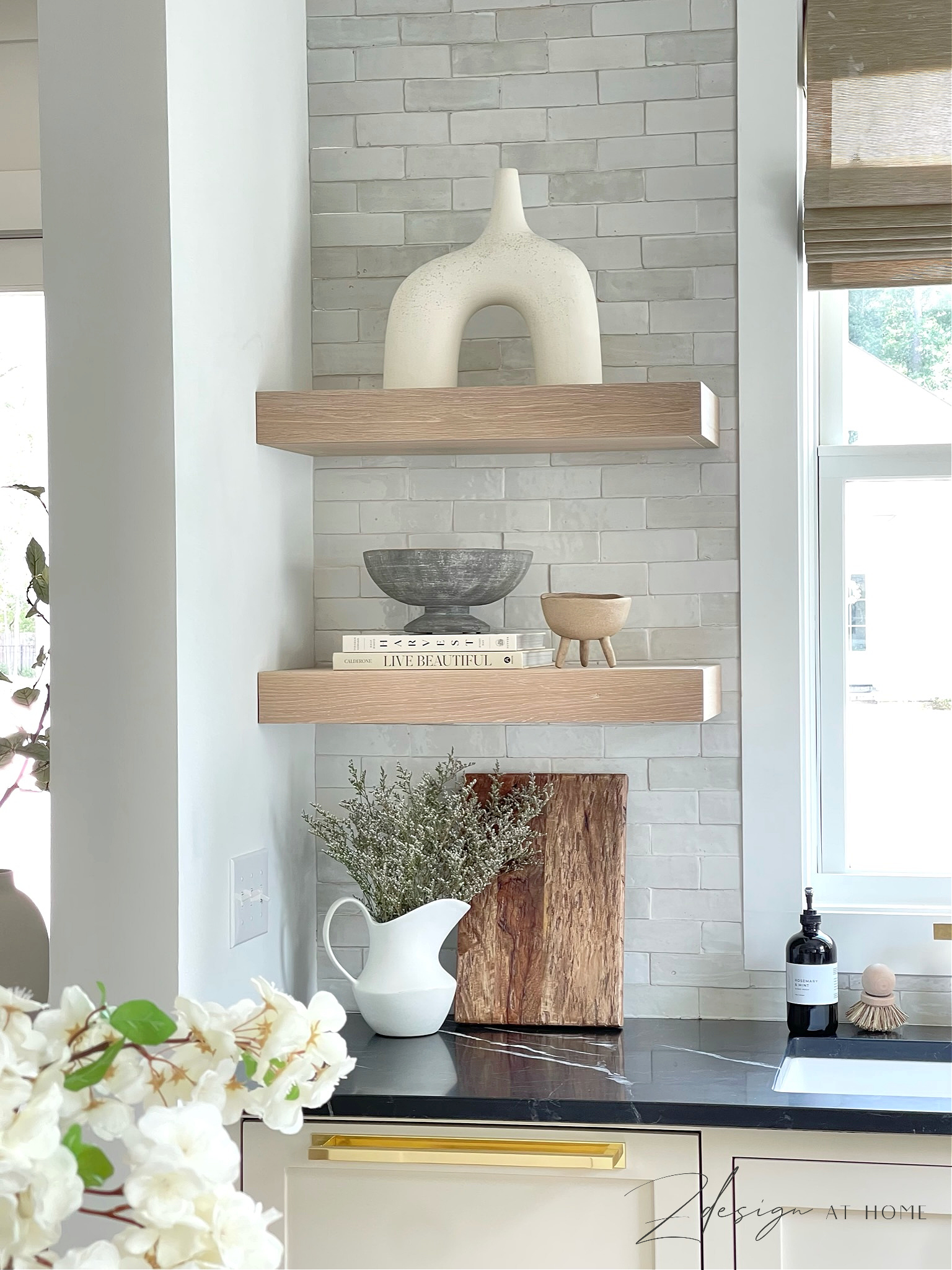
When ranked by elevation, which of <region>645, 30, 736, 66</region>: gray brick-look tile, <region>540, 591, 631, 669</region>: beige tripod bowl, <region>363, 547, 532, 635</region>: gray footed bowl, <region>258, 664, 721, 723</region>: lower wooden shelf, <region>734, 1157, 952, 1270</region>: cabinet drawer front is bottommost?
<region>734, 1157, 952, 1270</region>: cabinet drawer front

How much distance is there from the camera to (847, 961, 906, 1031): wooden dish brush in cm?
221

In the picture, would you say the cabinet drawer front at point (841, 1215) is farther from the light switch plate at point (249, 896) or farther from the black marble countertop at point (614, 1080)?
the light switch plate at point (249, 896)

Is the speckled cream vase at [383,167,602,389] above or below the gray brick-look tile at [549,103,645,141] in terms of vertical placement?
below

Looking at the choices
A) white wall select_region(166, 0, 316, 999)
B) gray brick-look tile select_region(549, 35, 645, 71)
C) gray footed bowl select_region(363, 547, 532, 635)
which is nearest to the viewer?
white wall select_region(166, 0, 316, 999)

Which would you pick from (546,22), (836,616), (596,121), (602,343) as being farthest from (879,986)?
(546,22)

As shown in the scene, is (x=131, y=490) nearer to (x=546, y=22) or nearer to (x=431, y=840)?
(x=431, y=840)

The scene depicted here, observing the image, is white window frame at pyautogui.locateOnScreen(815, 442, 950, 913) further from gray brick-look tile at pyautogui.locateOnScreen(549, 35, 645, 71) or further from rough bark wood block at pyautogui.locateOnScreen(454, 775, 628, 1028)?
gray brick-look tile at pyautogui.locateOnScreen(549, 35, 645, 71)

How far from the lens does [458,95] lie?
95.3 inches

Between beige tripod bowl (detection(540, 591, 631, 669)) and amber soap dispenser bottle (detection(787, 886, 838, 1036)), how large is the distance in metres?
0.59

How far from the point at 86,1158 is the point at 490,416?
155 cm

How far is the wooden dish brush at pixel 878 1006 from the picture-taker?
86.9 inches

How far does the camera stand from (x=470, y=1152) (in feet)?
6.05

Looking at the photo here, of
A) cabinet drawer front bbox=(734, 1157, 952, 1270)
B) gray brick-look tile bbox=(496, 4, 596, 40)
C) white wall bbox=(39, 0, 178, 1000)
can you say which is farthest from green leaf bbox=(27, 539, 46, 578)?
cabinet drawer front bbox=(734, 1157, 952, 1270)

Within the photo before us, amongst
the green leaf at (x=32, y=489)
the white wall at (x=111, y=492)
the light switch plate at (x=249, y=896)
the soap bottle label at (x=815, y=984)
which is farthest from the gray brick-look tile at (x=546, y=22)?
the soap bottle label at (x=815, y=984)
